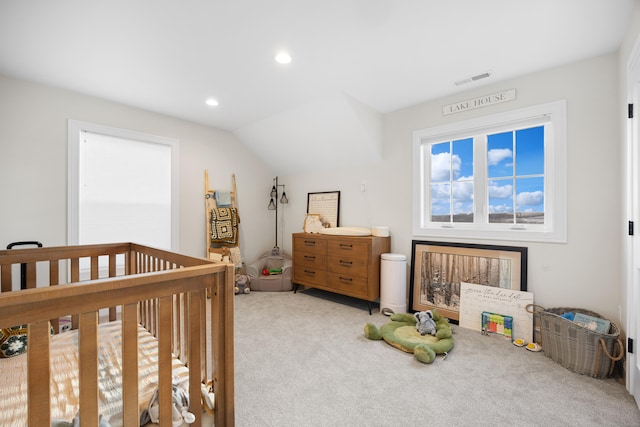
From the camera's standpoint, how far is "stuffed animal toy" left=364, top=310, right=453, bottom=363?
2107 mm

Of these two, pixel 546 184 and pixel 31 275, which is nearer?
pixel 31 275

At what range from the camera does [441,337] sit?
7.72 ft

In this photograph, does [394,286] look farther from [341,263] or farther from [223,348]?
[223,348]

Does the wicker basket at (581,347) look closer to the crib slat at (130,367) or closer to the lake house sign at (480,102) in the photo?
the lake house sign at (480,102)

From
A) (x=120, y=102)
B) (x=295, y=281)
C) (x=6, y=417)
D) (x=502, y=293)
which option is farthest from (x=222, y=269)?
(x=120, y=102)

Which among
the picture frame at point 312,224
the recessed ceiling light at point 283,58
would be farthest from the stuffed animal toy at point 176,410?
the picture frame at point 312,224

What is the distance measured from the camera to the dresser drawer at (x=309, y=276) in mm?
3545

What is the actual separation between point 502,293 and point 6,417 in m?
3.15

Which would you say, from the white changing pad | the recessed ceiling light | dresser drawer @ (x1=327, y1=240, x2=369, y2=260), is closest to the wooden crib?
the recessed ceiling light

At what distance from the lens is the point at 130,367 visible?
3.00 ft

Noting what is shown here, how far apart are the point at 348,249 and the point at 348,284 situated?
0.40 m

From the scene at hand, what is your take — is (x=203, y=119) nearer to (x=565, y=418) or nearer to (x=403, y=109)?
(x=403, y=109)

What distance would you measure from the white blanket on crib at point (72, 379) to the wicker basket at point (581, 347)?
8.00ft

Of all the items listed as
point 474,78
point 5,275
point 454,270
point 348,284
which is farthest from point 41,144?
point 454,270
